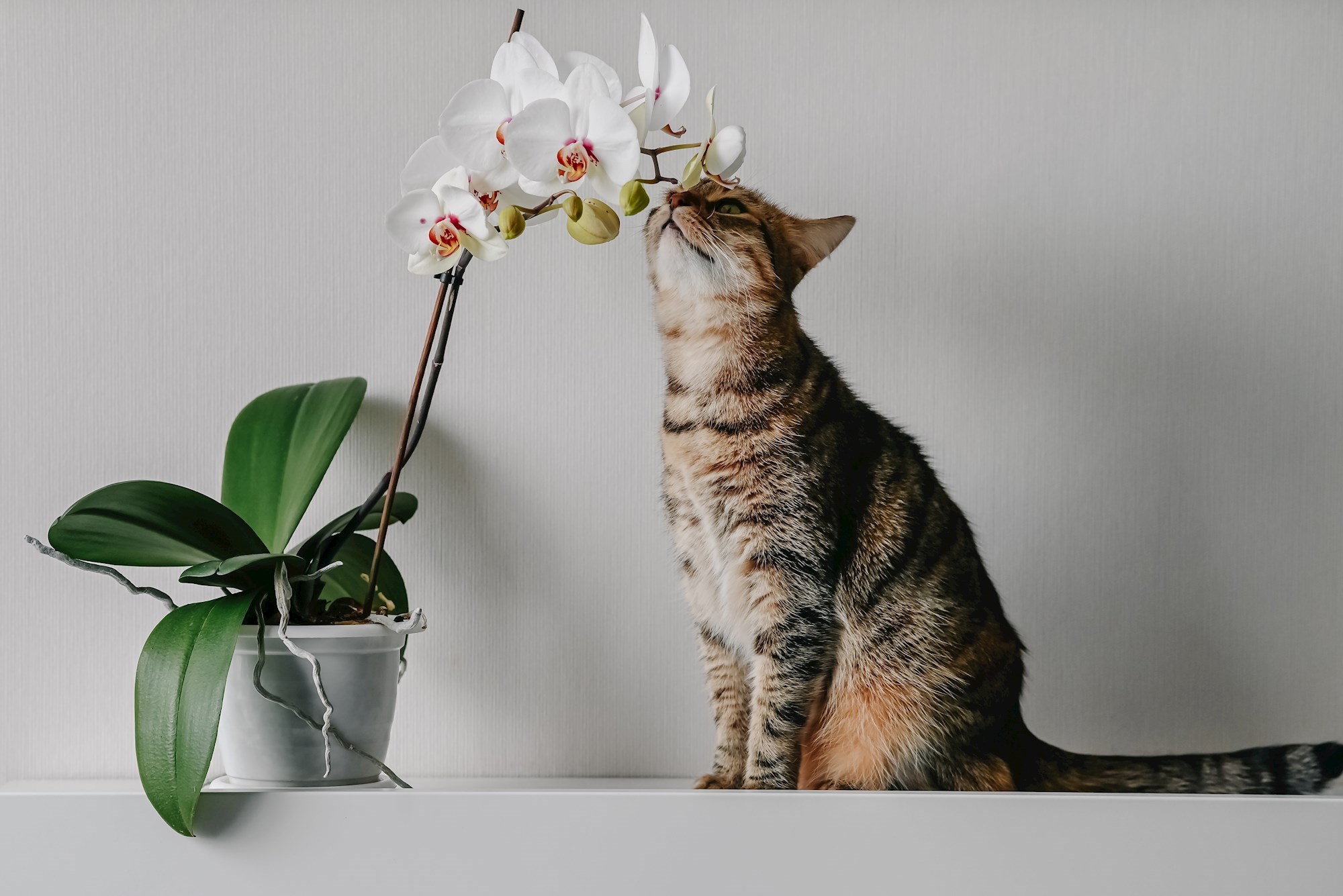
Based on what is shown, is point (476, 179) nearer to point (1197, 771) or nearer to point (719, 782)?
point (719, 782)

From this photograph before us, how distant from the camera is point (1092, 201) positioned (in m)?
0.99

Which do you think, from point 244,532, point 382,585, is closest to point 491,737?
point 382,585

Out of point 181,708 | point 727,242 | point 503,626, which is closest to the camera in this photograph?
point 181,708

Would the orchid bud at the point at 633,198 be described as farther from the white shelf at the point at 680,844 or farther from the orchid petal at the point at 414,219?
the white shelf at the point at 680,844

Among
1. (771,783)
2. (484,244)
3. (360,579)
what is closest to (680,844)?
(771,783)

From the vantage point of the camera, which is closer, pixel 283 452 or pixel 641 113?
pixel 641 113

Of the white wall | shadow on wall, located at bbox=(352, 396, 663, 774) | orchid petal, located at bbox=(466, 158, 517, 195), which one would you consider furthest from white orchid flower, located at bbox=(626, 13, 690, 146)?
shadow on wall, located at bbox=(352, 396, 663, 774)

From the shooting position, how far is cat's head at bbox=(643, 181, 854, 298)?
819 millimetres

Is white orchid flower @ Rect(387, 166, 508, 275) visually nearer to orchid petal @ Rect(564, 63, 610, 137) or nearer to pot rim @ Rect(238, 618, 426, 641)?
orchid petal @ Rect(564, 63, 610, 137)

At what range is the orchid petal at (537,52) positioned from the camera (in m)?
0.77

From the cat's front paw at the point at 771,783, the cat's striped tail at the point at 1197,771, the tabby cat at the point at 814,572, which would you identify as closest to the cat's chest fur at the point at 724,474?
the tabby cat at the point at 814,572

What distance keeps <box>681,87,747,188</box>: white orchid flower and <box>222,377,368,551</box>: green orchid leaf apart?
0.38 metres

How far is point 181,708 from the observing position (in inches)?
27.8

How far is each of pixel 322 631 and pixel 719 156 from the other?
48cm
